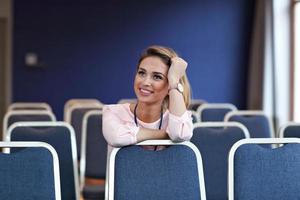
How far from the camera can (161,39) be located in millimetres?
9484

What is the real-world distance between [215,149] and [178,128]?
1.26 meters

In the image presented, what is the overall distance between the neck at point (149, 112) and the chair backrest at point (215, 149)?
103 cm

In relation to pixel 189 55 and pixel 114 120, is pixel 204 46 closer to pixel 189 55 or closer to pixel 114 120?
pixel 189 55

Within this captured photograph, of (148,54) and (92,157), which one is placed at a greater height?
(148,54)

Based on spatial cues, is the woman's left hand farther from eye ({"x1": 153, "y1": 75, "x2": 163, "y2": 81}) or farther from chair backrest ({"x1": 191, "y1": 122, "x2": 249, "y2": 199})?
chair backrest ({"x1": 191, "y1": 122, "x2": 249, "y2": 199})

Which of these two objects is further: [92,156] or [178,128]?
[92,156]

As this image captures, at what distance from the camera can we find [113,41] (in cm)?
944

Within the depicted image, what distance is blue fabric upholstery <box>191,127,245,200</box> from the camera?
395cm

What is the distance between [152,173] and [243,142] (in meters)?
0.41

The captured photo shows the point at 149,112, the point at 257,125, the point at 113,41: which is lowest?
the point at 257,125

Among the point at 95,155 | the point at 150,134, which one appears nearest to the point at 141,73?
the point at 150,134

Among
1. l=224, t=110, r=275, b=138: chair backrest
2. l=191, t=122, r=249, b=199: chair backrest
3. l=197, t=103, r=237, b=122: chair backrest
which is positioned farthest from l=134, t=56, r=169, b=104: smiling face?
l=197, t=103, r=237, b=122: chair backrest

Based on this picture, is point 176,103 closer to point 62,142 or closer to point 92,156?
point 62,142

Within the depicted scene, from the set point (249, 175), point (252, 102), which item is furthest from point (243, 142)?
point (252, 102)
